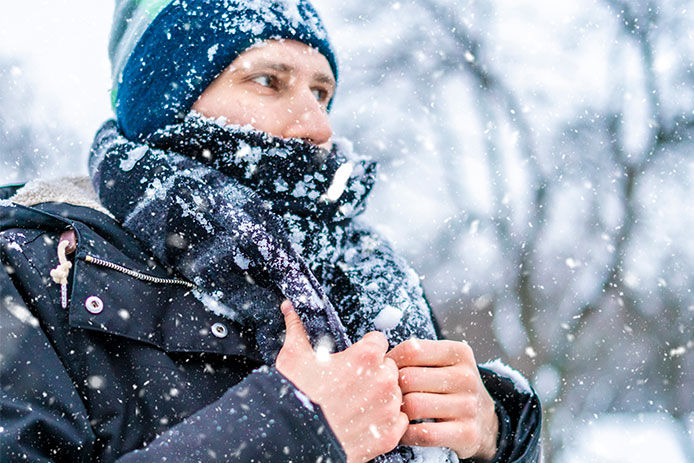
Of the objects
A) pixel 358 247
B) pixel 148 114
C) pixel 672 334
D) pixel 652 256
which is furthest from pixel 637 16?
pixel 148 114

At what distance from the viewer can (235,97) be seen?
1.83 meters

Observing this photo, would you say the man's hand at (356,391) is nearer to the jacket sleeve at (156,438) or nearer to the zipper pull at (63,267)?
the jacket sleeve at (156,438)

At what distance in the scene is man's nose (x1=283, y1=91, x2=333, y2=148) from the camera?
1821 mm

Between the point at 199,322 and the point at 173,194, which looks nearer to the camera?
the point at 199,322

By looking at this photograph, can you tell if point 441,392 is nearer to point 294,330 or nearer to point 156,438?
point 294,330

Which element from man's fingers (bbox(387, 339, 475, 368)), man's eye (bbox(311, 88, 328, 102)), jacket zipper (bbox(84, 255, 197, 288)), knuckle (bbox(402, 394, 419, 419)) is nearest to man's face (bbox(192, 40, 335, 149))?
man's eye (bbox(311, 88, 328, 102))

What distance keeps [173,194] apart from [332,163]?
53 centimetres

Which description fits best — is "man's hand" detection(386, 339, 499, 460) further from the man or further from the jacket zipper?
the jacket zipper

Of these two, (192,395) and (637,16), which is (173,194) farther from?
(637,16)

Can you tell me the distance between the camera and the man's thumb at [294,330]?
1311 mm

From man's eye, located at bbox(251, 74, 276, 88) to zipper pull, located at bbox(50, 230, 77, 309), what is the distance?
0.80 meters

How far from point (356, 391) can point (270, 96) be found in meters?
1.06

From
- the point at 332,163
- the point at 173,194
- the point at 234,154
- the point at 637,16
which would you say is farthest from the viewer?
the point at 637,16

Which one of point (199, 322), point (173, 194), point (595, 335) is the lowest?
point (199, 322)
